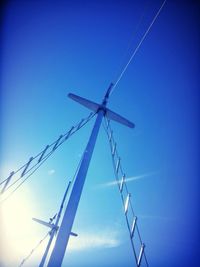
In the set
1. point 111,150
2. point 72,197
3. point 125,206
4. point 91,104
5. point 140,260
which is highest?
point 91,104

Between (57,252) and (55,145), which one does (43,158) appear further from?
(57,252)

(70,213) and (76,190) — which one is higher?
(76,190)

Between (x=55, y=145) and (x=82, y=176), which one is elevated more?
(x=55, y=145)

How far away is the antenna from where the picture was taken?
403 inches

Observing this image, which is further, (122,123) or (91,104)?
(122,123)

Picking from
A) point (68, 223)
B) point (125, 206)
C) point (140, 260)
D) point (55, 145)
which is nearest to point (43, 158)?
point (55, 145)

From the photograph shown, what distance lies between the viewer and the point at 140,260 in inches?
452

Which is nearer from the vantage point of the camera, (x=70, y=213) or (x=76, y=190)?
(x=70, y=213)

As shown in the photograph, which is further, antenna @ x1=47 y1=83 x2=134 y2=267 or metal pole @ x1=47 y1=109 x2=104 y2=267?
antenna @ x1=47 y1=83 x2=134 y2=267

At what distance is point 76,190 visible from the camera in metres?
12.5

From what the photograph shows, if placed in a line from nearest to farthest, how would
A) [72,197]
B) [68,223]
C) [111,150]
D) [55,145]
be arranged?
1. [68,223]
2. [72,197]
3. [55,145]
4. [111,150]

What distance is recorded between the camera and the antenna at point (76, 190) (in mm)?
10227

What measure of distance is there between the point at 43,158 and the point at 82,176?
412 centimetres

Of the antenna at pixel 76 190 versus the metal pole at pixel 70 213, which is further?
the antenna at pixel 76 190
